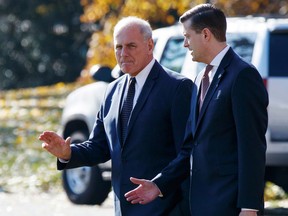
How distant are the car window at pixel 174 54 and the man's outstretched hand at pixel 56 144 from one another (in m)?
4.70

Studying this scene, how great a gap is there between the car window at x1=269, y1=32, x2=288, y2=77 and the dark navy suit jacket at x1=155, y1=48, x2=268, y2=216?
187 inches

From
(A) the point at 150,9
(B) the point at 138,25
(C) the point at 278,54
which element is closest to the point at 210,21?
(B) the point at 138,25

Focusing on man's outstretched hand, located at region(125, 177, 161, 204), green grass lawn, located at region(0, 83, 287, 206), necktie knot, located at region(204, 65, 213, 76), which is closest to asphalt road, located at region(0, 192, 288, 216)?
green grass lawn, located at region(0, 83, 287, 206)

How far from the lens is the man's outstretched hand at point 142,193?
5836 mm

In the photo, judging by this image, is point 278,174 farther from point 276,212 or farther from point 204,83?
point 204,83

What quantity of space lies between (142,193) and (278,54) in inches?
192

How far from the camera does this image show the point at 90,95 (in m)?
12.6

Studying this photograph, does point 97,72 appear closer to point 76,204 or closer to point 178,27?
point 178,27

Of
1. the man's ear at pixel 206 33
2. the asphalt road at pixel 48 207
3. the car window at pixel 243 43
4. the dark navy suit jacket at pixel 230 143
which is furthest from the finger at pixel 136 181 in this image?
the asphalt road at pixel 48 207

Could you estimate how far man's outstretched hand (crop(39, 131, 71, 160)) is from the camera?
6.16 meters

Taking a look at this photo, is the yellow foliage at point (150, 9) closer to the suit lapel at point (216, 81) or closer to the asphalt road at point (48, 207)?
the asphalt road at point (48, 207)

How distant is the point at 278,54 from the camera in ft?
34.4

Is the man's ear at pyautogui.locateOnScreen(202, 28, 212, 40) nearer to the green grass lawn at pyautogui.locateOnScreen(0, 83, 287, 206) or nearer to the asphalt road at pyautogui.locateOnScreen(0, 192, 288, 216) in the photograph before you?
the asphalt road at pyautogui.locateOnScreen(0, 192, 288, 216)

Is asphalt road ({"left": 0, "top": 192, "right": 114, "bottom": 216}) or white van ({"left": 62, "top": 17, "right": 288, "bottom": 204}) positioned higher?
white van ({"left": 62, "top": 17, "right": 288, "bottom": 204})
